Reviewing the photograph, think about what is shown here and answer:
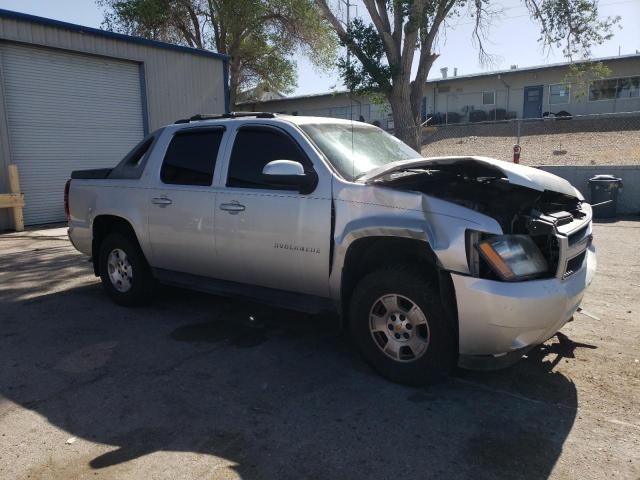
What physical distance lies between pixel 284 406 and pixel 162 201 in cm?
265

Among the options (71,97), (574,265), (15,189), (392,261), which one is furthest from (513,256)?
(71,97)

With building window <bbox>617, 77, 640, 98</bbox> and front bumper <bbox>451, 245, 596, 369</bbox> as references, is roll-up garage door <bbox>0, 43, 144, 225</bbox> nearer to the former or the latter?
front bumper <bbox>451, 245, 596, 369</bbox>

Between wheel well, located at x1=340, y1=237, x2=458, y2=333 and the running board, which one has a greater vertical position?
wheel well, located at x1=340, y1=237, x2=458, y2=333

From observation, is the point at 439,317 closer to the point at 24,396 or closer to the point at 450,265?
the point at 450,265

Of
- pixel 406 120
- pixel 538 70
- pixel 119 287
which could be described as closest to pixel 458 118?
pixel 538 70

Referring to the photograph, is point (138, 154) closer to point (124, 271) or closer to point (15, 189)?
point (124, 271)

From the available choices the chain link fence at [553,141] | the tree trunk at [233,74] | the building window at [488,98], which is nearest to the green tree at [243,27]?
the tree trunk at [233,74]

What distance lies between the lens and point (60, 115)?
44.8 ft

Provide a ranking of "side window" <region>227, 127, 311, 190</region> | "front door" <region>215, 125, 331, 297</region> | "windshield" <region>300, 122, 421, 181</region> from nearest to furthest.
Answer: "front door" <region>215, 125, 331, 297</region>
"windshield" <region>300, 122, 421, 181</region>
"side window" <region>227, 127, 311, 190</region>

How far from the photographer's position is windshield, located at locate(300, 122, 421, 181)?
14.3ft

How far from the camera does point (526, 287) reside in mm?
3316

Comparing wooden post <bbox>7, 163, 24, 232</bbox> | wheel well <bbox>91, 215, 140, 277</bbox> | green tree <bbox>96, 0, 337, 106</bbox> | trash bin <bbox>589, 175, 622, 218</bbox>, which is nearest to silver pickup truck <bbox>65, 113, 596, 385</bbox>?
wheel well <bbox>91, 215, 140, 277</bbox>

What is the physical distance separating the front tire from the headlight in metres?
0.47

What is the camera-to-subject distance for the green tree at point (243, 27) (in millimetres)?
23844
